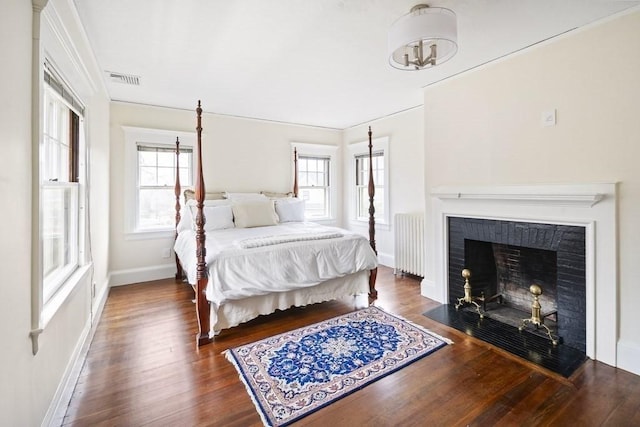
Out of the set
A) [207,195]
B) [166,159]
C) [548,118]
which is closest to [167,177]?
[166,159]

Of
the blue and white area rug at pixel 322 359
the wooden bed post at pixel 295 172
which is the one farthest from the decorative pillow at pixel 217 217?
the blue and white area rug at pixel 322 359

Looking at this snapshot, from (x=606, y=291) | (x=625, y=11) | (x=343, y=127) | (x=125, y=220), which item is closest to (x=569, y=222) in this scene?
(x=606, y=291)

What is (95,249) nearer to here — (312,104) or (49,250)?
(49,250)

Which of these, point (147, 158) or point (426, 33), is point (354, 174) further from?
point (426, 33)

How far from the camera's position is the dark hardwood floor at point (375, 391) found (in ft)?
5.32

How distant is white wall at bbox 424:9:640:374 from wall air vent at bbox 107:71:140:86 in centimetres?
329

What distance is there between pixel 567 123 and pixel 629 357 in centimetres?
171

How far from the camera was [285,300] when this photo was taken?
2820 millimetres

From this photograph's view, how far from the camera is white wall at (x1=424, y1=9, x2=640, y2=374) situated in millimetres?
2041

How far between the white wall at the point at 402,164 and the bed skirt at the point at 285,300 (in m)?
1.57

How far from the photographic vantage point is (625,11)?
6.61ft

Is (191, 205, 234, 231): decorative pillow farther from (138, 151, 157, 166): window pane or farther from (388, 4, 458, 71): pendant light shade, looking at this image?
(388, 4, 458, 71): pendant light shade

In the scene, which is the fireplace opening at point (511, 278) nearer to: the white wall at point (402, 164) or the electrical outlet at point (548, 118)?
the electrical outlet at point (548, 118)

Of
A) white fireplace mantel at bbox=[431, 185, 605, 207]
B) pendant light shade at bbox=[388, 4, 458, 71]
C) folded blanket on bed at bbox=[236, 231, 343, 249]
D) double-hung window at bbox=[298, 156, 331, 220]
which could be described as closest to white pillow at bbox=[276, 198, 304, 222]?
double-hung window at bbox=[298, 156, 331, 220]
